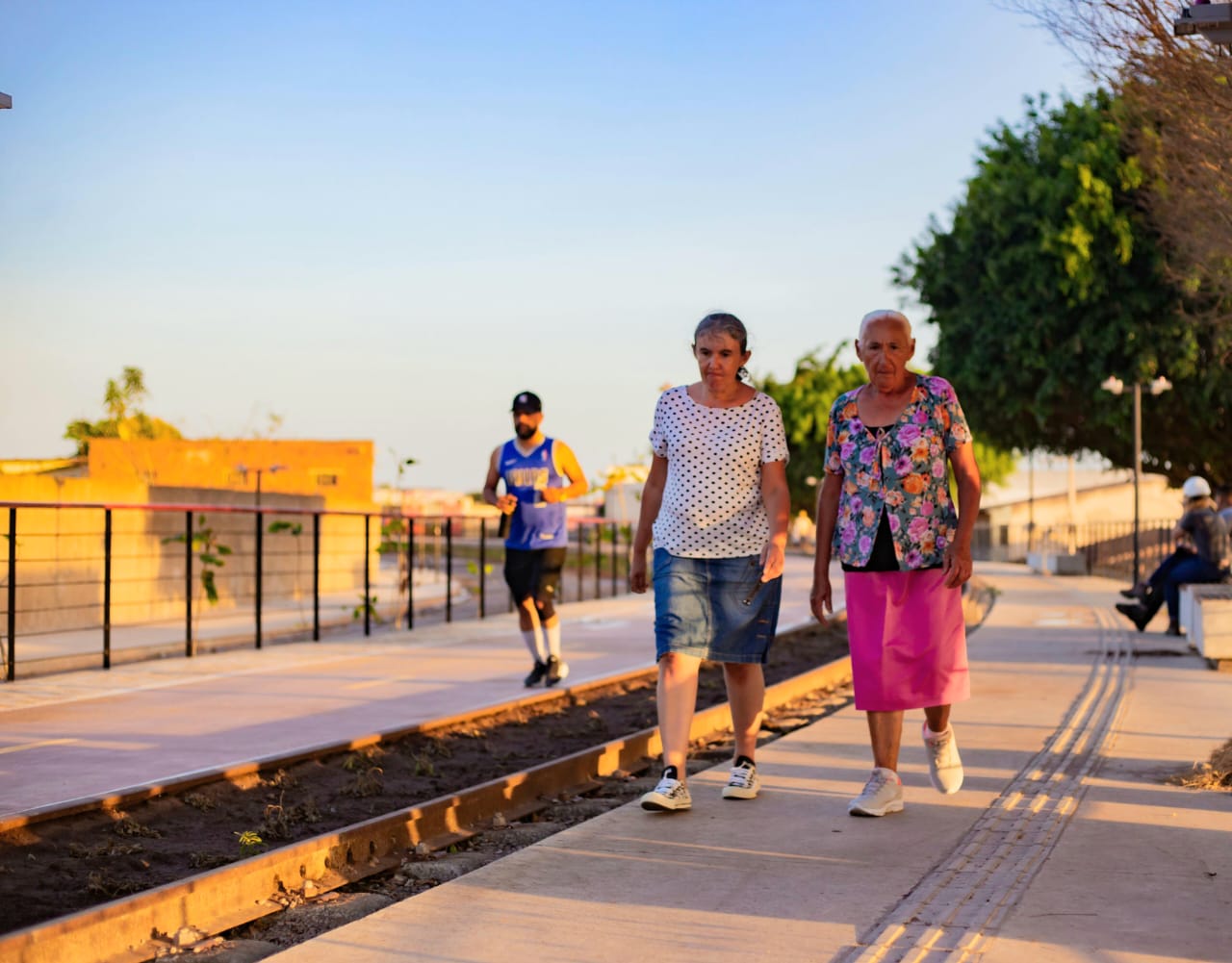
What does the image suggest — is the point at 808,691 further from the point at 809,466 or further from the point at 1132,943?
the point at 809,466

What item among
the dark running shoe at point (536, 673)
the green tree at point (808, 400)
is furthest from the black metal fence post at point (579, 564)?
the green tree at point (808, 400)

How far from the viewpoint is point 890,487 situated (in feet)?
19.6

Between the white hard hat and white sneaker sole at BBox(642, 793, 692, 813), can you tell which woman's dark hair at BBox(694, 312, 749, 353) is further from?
the white hard hat

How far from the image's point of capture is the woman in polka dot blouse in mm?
6250

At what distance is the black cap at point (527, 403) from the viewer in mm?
10438

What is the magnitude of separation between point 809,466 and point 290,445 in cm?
2665

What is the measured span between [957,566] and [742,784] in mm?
1306

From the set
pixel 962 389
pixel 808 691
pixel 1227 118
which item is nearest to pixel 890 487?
pixel 1227 118

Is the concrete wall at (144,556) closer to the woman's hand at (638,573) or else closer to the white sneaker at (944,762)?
the woman's hand at (638,573)

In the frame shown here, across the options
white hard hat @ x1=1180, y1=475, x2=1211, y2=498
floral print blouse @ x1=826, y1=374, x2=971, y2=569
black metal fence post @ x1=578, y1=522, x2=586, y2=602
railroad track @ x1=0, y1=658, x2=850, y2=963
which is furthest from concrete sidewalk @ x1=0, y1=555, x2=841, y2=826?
black metal fence post @ x1=578, y1=522, x2=586, y2=602

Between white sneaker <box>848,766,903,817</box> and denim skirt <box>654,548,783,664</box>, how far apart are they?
64 cm

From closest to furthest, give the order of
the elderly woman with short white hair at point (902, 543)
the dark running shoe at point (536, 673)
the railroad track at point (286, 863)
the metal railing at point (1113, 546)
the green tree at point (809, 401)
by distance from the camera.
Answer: the railroad track at point (286, 863)
the elderly woman with short white hair at point (902, 543)
the dark running shoe at point (536, 673)
the metal railing at point (1113, 546)
the green tree at point (809, 401)

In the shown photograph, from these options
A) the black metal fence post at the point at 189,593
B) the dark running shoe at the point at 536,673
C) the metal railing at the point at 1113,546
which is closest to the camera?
the dark running shoe at the point at 536,673

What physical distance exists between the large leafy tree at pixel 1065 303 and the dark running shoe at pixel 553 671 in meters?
21.4
